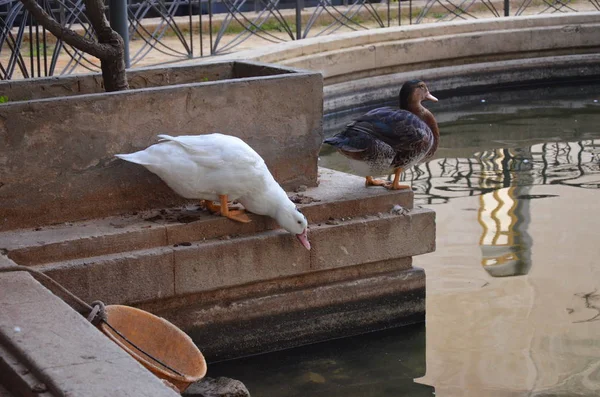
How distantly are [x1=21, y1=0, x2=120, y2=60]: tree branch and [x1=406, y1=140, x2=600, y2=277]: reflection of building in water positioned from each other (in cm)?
297

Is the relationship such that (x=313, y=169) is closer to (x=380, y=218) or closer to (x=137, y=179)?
(x=380, y=218)

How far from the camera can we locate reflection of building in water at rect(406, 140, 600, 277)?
24.8 ft

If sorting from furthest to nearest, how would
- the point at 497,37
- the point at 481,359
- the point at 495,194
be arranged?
the point at 497,37
the point at 495,194
the point at 481,359

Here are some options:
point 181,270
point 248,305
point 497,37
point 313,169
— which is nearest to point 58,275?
point 181,270

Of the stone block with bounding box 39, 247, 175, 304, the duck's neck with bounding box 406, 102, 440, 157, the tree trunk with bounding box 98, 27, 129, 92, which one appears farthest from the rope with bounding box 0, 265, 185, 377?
the duck's neck with bounding box 406, 102, 440, 157

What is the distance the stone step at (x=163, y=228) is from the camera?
5176 mm

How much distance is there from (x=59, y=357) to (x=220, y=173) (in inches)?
76.1

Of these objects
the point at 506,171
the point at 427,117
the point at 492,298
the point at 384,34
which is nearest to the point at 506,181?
the point at 506,171

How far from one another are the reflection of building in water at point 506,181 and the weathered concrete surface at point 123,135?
1.93 meters

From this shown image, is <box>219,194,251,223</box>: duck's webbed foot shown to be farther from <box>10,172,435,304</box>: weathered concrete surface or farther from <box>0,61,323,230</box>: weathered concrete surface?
<box>0,61,323,230</box>: weathered concrete surface

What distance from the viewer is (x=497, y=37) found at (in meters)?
13.4

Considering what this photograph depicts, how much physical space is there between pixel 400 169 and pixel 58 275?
2115 mm

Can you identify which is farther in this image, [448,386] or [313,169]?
[313,169]

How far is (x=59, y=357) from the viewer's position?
3648 mm
